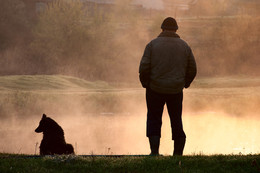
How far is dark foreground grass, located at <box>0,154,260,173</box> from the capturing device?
629 cm

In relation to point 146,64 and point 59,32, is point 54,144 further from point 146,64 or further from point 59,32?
point 59,32

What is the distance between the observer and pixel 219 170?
646 centimetres

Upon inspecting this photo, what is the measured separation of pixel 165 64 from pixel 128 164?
189cm

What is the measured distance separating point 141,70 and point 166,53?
48cm

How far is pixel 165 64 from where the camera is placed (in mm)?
7578

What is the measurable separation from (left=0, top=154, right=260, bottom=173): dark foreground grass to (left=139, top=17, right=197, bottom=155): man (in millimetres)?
887

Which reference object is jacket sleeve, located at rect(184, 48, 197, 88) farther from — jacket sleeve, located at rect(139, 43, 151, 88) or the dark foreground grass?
the dark foreground grass

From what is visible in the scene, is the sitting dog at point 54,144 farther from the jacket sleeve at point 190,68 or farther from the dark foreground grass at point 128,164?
the jacket sleeve at point 190,68

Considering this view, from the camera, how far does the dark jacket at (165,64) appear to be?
24.8 feet

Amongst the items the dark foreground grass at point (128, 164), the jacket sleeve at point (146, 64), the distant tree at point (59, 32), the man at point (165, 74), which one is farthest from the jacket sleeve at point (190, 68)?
the distant tree at point (59, 32)

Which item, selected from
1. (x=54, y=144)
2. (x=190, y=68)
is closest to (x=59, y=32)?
(x=54, y=144)

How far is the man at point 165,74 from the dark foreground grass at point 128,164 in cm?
89

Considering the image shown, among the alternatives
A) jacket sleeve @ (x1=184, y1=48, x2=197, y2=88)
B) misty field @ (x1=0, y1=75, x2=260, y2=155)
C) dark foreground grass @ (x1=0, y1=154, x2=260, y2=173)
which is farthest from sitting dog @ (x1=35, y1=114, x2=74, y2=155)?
misty field @ (x1=0, y1=75, x2=260, y2=155)

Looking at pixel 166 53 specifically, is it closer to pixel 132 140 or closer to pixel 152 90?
pixel 152 90
